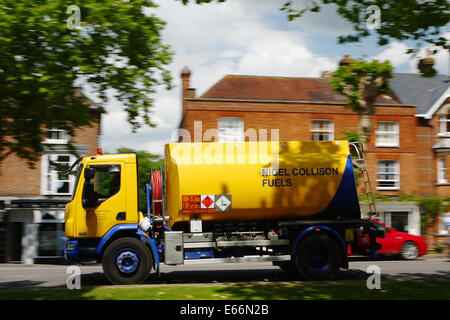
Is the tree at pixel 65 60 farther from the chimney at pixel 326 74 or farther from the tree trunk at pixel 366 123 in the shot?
the chimney at pixel 326 74

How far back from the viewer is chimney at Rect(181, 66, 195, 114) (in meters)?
29.0

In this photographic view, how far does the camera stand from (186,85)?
97.0 feet

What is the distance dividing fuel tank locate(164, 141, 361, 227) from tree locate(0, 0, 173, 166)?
4.45 metres

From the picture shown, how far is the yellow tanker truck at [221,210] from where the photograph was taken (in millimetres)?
10852

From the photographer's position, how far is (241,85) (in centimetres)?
3055

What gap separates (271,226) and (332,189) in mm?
1773

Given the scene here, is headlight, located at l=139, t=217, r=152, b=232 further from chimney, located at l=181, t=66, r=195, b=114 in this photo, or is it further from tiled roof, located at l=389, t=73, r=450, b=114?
tiled roof, located at l=389, t=73, r=450, b=114

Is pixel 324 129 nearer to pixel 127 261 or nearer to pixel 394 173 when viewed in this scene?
pixel 394 173

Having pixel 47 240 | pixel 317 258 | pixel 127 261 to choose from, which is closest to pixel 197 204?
pixel 127 261

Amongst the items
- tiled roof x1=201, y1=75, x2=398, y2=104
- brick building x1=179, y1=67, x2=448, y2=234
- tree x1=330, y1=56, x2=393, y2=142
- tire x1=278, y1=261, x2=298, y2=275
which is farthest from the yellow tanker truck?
tiled roof x1=201, y1=75, x2=398, y2=104

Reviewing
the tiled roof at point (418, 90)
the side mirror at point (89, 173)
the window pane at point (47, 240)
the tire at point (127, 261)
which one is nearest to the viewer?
the tire at point (127, 261)

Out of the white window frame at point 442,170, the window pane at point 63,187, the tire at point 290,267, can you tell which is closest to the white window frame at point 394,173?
the white window frame at point 442,170

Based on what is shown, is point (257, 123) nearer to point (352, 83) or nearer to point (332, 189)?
point (352, 83)
